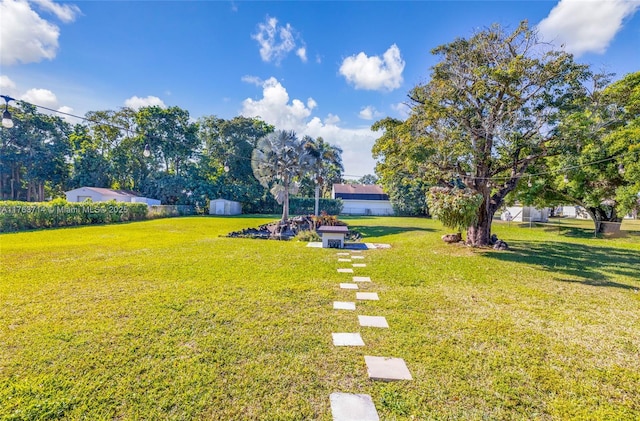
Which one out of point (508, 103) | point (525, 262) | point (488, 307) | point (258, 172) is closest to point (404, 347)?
point (488, 307)

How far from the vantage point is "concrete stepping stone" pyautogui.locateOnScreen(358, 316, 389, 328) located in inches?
136

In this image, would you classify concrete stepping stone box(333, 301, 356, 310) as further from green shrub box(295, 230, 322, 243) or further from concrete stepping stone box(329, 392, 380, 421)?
green shrub box(295, 230, 322, 243)

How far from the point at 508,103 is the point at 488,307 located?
6.56 meters

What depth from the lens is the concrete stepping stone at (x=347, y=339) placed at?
3002 millimetres

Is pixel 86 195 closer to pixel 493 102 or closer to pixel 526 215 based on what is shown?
pixel 493 102

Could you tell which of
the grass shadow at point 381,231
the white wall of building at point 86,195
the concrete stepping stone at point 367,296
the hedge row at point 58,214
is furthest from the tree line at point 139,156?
the concrete stepping stone at point 367,296

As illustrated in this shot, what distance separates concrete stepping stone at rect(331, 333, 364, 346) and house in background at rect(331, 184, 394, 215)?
104 ft

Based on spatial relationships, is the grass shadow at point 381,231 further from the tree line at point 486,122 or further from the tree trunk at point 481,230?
the tree trunk at point 481,230

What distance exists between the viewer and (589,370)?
103 inches

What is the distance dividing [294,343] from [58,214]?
1719cm

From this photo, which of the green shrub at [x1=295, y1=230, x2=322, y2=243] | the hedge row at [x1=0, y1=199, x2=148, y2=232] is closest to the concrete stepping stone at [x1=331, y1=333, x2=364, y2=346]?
the green shrub at [x1=295, y1=230, x2=322, y2=243]

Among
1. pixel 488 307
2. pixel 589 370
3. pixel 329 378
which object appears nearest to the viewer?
pixel 329 378

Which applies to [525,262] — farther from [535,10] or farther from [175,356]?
[175,356]

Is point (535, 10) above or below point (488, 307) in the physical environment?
above
